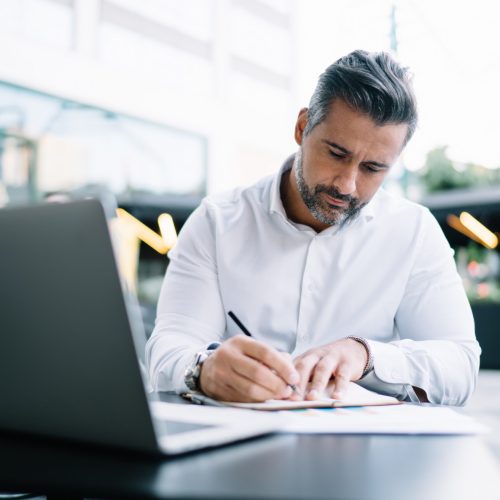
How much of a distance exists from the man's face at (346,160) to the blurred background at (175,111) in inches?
130

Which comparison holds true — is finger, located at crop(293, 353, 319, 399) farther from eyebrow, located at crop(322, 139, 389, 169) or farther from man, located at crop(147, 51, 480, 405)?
eyebrow, located at crop(322, 139, 389, 169)

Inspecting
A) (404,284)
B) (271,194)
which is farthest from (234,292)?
(404,284)

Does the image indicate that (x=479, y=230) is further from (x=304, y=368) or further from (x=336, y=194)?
(x=304, y=368)

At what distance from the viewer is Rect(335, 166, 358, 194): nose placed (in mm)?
1603

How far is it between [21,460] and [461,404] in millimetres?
1034

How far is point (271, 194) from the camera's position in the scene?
5.92 feet

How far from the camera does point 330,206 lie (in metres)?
1.64

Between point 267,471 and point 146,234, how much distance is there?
8.22m

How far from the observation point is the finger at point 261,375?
979 millimetres

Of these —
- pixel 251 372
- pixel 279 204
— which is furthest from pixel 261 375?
pixel 279 204

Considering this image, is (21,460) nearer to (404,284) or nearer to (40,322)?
(40,322)

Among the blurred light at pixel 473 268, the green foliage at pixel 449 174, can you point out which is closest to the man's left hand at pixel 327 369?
the blurred light at pixel 473 268

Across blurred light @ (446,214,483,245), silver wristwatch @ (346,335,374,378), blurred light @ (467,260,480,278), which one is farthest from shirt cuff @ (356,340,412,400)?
blurred light @ (446,214,483,245)

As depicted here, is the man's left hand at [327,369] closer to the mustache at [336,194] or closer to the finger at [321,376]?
the finger at [321,376]
